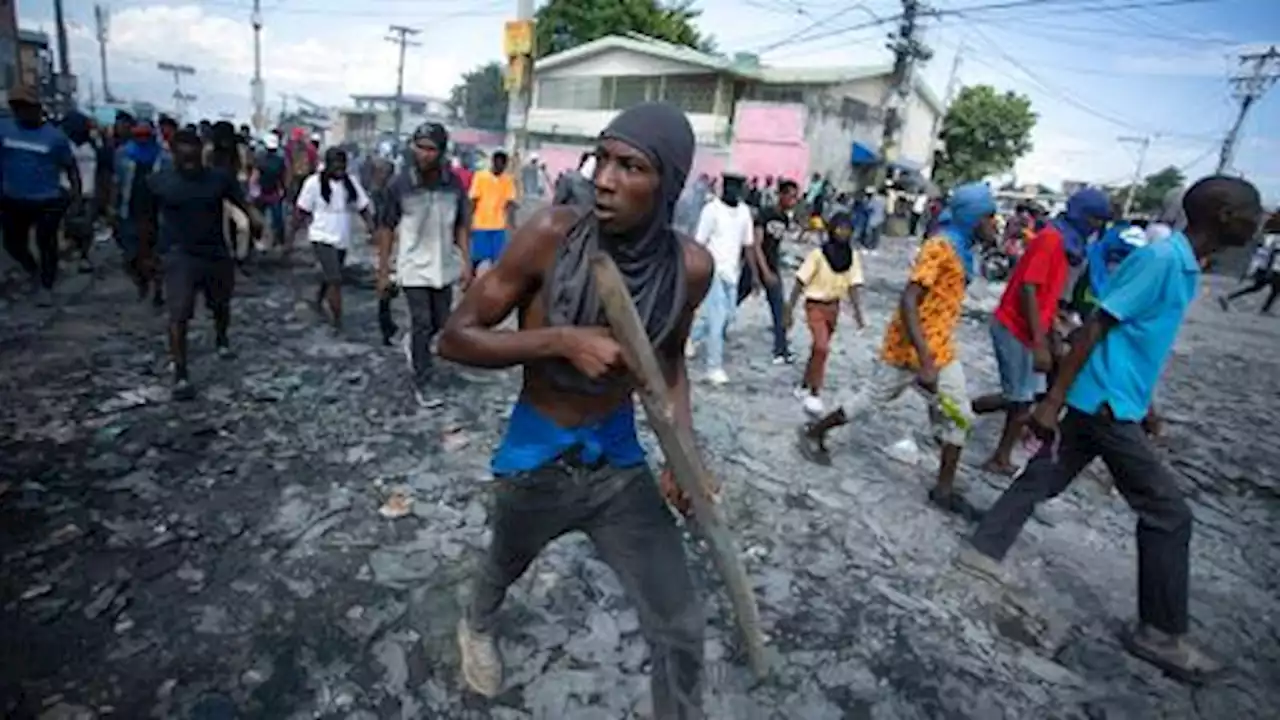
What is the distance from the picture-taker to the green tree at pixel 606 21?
35.5 meters

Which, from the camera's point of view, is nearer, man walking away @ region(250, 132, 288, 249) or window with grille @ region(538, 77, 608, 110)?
man walking away @ region(250, 132, 288, 249)

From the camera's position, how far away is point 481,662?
7.80ft

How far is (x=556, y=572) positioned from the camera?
10.5ft

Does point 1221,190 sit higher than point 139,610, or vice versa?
point 1221,190

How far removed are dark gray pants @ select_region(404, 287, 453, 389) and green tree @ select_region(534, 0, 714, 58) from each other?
34116mm

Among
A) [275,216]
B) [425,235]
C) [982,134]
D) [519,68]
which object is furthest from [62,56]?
[982,134]

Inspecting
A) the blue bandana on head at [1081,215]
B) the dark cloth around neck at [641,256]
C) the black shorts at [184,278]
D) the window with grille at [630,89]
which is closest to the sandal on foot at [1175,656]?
the blue bandana on head at [1081,215]

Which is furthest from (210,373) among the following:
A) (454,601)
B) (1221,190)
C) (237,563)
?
(1221,190)

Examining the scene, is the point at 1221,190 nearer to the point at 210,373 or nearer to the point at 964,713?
the point at 964,713

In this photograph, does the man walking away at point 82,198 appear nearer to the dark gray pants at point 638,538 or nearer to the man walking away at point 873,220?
the dark gray pants at point 638,538

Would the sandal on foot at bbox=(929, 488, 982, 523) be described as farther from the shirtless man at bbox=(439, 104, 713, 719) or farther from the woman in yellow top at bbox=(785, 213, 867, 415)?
the shirtless man at bbox=(439, 104, 713, 719)

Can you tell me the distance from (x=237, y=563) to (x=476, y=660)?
4.48 ft

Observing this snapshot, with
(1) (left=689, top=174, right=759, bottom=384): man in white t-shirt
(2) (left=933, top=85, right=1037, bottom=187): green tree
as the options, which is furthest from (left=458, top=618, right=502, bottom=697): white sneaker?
(2) (left=933, top=85, right=1037, bottom=187): green tree

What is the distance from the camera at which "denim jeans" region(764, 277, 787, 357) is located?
6737mm
